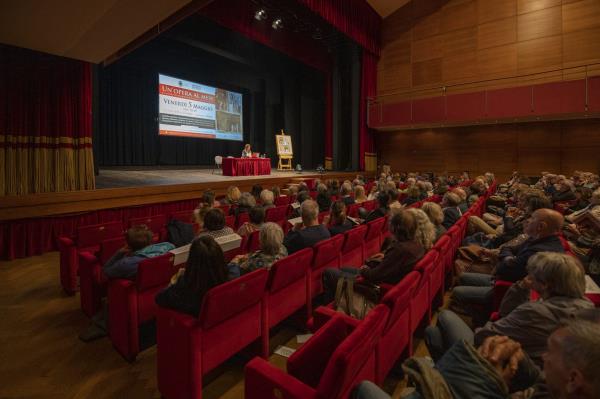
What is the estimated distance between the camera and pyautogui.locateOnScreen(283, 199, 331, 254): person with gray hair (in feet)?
9.81

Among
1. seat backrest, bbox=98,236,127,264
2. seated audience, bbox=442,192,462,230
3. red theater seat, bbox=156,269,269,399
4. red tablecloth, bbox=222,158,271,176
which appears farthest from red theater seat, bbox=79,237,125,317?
red tablecloth, bbox=222,158,271,176

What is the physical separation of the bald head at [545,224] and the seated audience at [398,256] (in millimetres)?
766

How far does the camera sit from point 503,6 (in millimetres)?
11211

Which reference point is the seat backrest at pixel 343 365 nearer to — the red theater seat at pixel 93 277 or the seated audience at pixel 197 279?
the seated audience at pixel 197 279

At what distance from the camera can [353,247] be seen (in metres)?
3.50

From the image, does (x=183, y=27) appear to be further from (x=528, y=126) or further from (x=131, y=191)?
(x=528, y=126)

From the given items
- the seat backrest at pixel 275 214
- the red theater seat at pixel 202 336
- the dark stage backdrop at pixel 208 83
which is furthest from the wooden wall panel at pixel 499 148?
the red theater seat at pixel 202 336

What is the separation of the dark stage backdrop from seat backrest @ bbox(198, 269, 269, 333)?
7375 millimetres

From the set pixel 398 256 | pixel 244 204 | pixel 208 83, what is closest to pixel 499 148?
pixel 208 83

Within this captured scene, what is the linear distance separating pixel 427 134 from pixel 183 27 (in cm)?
931

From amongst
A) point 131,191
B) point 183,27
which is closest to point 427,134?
point 183,27

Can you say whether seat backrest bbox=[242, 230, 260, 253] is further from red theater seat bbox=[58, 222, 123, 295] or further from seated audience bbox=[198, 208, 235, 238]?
red theater seat bbox=[58, 222, 123, 295]

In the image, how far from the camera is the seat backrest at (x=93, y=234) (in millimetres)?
3566

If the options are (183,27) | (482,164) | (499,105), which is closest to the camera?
(183,27)
